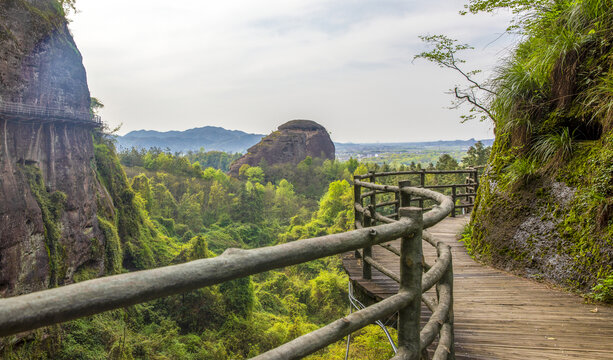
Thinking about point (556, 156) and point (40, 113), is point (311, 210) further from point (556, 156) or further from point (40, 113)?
point (556, 156)

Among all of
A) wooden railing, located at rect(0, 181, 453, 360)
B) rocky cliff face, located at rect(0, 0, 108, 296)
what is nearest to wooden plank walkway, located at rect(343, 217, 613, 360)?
wooden railing, located at rect(0, 181, 453, 360)

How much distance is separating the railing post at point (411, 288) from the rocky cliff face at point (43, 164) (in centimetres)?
1643

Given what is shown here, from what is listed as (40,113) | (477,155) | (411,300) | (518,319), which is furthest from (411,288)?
(477,155)

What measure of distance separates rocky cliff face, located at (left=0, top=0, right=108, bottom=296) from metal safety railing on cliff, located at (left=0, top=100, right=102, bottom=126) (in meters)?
0.23

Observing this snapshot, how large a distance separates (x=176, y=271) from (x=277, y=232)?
160 feet

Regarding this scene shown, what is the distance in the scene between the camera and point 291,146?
7531 cm

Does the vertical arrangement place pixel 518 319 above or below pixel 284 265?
below

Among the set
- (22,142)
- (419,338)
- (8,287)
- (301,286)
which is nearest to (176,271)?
(419,338)

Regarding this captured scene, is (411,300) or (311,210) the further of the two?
(311,210)

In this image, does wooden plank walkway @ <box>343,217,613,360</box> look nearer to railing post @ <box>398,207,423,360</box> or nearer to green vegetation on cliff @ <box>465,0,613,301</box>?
green vegetation on cliff @ <box>465,0,613,301</box>

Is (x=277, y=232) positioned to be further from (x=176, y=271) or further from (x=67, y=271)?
(x=176, y=271)

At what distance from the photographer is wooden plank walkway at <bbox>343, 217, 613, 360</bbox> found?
2.18 meters

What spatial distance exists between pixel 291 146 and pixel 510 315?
240 ft

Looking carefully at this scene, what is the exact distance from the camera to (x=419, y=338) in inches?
51.5
